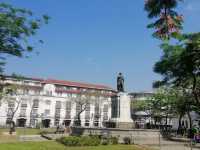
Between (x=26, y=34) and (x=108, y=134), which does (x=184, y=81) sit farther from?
(x=26, y=34)

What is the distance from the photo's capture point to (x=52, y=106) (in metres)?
97.8

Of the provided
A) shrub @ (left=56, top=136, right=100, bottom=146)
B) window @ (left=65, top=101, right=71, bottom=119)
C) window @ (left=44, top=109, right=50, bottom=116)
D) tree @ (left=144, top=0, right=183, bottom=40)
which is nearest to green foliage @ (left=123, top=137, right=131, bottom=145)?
shrub @ (left=56, top=136, right=100, bottom=146)

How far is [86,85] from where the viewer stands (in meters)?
111

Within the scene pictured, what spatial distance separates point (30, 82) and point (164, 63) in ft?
247

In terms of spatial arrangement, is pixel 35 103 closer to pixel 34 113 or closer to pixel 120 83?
pixel 34 113

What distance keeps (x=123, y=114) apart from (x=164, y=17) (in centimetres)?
2427

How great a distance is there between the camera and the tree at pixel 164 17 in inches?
264

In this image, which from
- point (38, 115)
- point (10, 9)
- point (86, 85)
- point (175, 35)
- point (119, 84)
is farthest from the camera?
point (86, 85)

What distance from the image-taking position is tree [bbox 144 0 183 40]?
6.71 meters

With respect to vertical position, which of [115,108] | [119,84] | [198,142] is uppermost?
[119,84]

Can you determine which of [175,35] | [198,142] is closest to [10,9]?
[175,35]

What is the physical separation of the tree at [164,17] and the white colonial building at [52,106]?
254ft

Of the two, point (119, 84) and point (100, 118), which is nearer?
point (119, 84)

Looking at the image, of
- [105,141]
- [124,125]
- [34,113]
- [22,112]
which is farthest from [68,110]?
[105,141]
